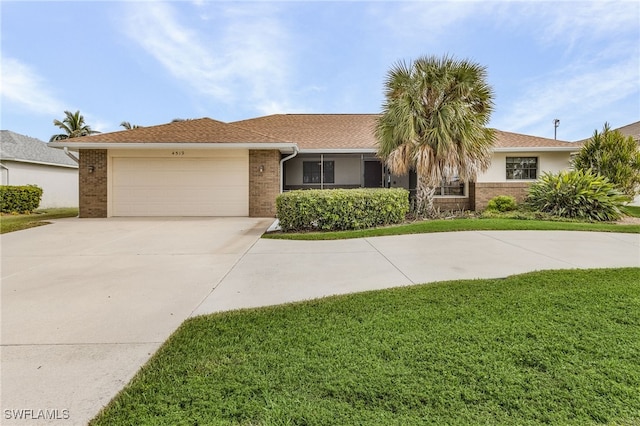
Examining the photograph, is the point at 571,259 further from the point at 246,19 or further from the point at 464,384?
the point at 246,19

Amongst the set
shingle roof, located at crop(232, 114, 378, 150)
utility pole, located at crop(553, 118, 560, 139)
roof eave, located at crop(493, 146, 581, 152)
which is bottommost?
roof eave, located at crop(493, 146, 581, 152)

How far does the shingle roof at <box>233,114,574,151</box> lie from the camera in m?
13.7

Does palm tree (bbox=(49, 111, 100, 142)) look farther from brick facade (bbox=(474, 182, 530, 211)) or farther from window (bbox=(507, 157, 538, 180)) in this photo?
window (bbox=(507, 157, 538, 180))

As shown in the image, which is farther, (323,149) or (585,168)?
(323,149)

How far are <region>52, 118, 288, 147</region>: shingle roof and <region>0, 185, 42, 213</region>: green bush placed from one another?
5464 mm

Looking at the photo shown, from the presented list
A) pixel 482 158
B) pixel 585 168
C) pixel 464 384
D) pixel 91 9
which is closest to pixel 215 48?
pixel 91 9

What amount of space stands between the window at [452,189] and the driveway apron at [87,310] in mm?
10257

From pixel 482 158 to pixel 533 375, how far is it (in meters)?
9.81

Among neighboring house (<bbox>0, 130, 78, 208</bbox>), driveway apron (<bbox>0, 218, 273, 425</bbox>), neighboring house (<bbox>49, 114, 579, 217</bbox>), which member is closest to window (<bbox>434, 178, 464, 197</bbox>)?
neighboring house (<bbox>49, 114, 579, 217</bbox>)

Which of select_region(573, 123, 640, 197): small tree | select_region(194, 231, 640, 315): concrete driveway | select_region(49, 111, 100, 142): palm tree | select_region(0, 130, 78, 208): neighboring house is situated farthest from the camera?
select_region(49, 111, 100, 142): palm tree

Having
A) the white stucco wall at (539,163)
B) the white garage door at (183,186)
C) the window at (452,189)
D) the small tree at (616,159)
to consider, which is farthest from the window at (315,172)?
the small tree at (616,159)

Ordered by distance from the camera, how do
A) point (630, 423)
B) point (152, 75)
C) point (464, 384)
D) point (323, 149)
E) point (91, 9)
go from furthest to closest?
1. point (152, 75)
2. point (323, 149)
3. point (91, 9)
4. point (464, 384)
5. point (630, 423)

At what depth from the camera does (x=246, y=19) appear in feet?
35.5

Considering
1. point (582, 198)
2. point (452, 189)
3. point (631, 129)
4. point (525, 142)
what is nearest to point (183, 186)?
point (452, 189)
